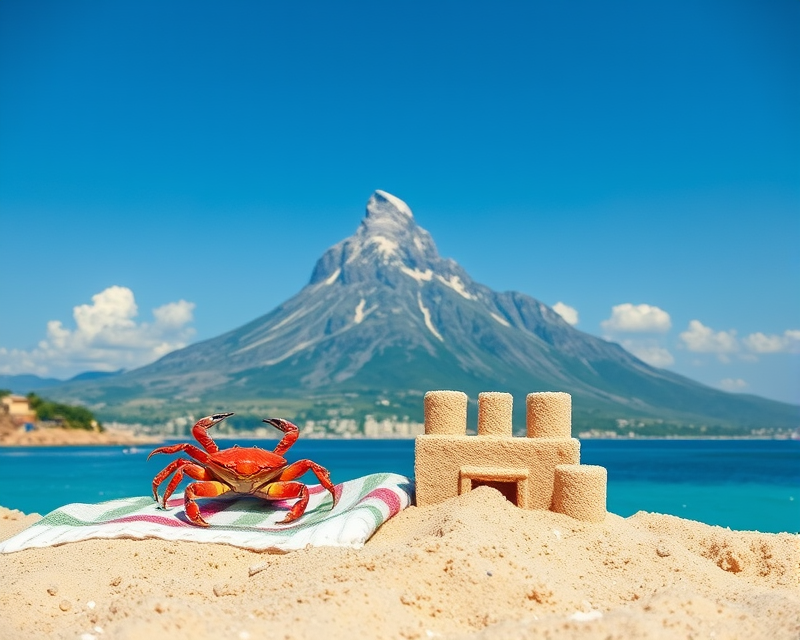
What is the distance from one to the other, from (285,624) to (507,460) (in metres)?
4.54

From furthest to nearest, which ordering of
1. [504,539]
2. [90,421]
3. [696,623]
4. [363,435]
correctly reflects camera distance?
[363,435]
[90,421]
[504,539]
[696,623]

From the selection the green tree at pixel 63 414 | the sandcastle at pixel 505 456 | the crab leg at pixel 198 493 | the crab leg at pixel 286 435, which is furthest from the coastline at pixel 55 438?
the sandcastle at pixel 505 456

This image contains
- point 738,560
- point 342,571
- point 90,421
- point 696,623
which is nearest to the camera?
point 696,623

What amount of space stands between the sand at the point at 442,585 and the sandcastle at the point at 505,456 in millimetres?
292

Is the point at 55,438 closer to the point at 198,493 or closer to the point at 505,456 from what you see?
the point at 198,493

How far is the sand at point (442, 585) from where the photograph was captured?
205 inches

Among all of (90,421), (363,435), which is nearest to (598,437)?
(363,435)

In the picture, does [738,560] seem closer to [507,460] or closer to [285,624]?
[507,460]

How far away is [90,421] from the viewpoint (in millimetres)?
99188

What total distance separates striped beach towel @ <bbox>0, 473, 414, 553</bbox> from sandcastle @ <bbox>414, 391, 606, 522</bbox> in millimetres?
568

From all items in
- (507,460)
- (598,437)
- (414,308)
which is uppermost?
(414,308)

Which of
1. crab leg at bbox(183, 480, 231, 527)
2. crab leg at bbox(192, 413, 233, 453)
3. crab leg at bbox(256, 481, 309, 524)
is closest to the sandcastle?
crab leg at bbox(256, 481, 309, 524)

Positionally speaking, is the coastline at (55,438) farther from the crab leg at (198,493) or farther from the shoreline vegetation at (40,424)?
the crab leg at (198,493)

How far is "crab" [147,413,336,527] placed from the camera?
9312 millimetres
